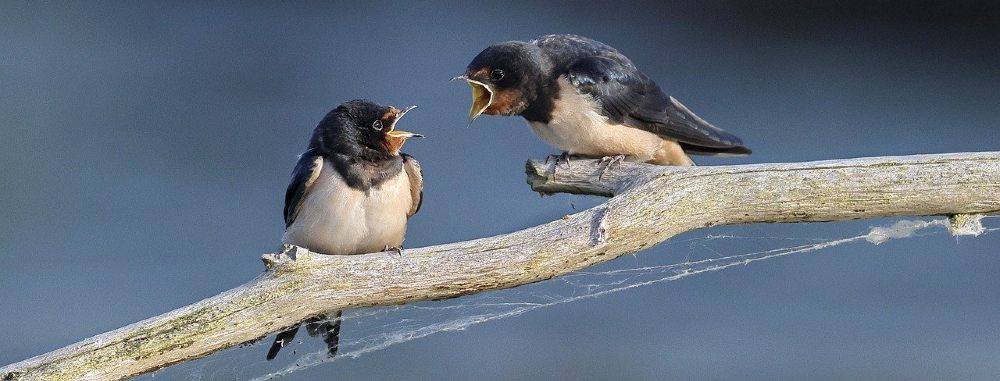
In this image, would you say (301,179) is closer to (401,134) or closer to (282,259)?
(401,134)

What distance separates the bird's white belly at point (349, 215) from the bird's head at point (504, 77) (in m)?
0.26

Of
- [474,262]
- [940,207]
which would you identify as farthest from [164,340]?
[940,207]

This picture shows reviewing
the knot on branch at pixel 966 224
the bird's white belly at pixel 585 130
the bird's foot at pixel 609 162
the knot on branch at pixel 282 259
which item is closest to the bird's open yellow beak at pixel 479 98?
the bird's white belly at pixel 585 130

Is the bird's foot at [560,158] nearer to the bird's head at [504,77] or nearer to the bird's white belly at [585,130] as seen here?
the bird's white belly at [585,130]

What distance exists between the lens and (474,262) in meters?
1.82

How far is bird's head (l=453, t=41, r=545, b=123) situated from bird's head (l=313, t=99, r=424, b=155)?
208 millimetres

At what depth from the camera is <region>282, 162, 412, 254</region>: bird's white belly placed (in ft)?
7.00

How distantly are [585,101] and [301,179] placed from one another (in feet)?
1.96

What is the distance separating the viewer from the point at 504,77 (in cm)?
230

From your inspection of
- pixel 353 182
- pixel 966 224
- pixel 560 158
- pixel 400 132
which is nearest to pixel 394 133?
pixel 400 132

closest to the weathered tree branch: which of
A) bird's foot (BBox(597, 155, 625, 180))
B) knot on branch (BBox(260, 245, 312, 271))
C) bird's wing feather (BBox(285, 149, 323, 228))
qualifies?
knot on branch (BBox(260, 245, 312, 271))

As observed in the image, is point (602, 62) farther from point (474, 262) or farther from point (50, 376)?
point (50, 376)

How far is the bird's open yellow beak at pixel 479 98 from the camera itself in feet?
7.56

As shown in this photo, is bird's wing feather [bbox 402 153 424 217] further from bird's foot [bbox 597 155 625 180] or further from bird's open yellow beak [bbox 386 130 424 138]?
bird's foot [bbox 597 155 625 180]
